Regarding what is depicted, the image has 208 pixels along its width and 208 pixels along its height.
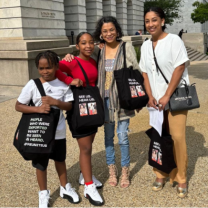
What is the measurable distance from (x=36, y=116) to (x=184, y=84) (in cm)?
155

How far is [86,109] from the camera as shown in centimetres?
285

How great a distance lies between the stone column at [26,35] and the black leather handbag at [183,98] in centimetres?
713

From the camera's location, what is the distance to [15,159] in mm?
4301

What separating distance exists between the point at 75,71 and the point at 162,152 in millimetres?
1302

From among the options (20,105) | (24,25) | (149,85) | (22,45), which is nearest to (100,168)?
(149,85)

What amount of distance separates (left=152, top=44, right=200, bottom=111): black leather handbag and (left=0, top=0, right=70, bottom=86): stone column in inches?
281

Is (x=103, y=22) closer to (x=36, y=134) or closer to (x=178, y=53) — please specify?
(x=178, y=53)

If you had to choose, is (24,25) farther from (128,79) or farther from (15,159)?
(128,79)

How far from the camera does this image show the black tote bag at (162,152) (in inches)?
122

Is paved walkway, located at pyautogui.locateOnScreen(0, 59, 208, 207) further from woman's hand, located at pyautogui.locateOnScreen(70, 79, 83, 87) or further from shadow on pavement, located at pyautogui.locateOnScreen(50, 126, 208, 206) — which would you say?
woman's hand, located at pyautogui.locateOnScreen(70, 79, 83, 87)

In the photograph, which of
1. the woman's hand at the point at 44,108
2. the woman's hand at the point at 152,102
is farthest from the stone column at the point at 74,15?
the woman's hand at the point at 44,108

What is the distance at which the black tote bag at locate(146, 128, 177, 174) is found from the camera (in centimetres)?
310

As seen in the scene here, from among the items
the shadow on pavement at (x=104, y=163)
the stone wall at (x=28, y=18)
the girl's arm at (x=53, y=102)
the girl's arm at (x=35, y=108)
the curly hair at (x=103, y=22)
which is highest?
the stone wall at (x=28, y=18)

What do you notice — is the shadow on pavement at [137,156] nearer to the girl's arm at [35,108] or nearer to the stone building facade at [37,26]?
the girl's arm at [35,108]
